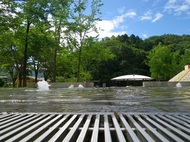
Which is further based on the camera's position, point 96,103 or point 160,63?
point 160,63

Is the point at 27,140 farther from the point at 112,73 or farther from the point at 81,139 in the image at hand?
the point at 112,73

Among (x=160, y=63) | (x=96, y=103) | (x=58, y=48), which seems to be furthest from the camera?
(x=160, y=63)

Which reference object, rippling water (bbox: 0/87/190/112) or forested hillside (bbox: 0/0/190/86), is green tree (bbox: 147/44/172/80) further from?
rippling water (bbox: 0/87/190/112)

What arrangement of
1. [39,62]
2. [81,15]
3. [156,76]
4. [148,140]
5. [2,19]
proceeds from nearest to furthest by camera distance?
1. [148,140]
2. [2,19]
3. [81,15]
4. [39,62]
5. [156,76]

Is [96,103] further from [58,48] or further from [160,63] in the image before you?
[160,63]

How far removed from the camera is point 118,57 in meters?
45.7

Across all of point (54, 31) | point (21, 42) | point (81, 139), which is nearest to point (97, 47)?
point (54, 31)

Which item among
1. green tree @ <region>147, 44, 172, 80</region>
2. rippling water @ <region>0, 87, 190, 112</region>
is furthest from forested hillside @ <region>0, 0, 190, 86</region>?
rippling water @ <region>0, 87, 190, 112</region>

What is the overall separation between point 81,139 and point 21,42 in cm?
2015

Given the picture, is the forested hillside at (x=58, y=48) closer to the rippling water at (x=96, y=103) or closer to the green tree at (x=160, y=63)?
the green tree at (x=160, y=63)

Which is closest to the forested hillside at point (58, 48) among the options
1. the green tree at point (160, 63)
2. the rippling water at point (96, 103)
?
the green tree at point (160, 63)

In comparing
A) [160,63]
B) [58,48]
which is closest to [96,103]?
[58,48]

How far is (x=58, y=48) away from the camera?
75.7 ft

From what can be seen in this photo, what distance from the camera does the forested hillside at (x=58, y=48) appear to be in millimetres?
18922
